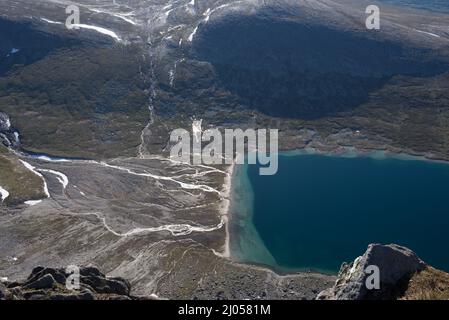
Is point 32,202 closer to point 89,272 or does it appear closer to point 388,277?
point 89,272

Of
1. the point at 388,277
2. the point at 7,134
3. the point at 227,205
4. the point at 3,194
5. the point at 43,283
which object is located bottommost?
the point at 227,205

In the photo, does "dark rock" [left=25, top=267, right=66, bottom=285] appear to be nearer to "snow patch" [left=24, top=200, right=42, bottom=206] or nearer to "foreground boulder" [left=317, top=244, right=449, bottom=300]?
"foreground boulder" [left=317, top=244, right=449, bottom=300]

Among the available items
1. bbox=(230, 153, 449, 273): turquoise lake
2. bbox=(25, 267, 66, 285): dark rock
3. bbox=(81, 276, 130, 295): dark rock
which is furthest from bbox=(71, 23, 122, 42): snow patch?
bbox=(25, 267, 66, 285): dark rock

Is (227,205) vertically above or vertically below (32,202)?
below

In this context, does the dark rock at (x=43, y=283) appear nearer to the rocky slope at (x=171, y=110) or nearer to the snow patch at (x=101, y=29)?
the rocky slope at (x=171, y=110)

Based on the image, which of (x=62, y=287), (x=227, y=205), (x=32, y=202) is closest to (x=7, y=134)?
(x=32, y=202)

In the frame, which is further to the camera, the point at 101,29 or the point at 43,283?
the point at 101,29
